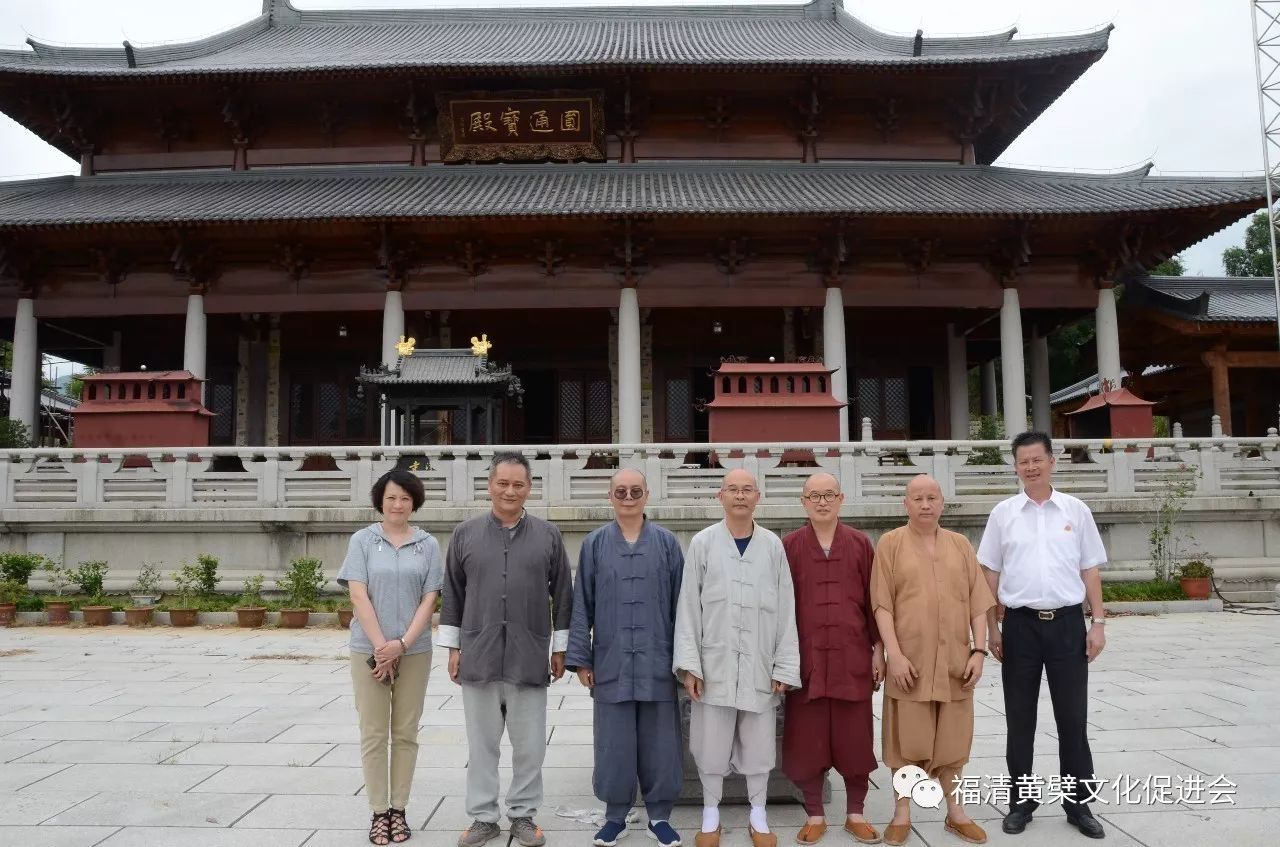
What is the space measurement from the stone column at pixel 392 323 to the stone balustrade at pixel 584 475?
12.8ft

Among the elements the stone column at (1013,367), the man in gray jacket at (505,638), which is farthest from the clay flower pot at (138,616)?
the stone column at (1013,367)

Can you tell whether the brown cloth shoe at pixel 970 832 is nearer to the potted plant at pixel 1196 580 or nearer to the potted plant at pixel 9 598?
the potted plant at pixel 1196 580

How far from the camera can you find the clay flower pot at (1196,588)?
33.9 ft

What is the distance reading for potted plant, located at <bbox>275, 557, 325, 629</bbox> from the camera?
975cm

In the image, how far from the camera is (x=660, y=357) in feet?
58.7

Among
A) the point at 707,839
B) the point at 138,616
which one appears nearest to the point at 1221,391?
the point at 707,839

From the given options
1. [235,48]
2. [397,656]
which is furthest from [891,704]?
[235,48]

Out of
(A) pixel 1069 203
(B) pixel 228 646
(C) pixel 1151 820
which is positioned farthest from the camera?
(A) pixel 1069 203

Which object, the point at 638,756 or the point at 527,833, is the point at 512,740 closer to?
the point at 527,833

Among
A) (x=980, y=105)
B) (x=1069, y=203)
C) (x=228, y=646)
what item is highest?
(x=980, y=105)

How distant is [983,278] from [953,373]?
2.97 meters

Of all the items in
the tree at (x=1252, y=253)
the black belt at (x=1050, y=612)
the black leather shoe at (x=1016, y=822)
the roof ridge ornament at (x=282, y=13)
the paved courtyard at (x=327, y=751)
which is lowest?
the paved courtyard at (x=327, y=751)

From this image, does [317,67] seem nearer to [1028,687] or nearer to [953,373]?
[953,373]

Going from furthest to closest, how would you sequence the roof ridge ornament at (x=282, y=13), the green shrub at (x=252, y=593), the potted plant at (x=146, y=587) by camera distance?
the roof ridge ornament at (x=282, y=13) < the potted plant at (x=146, y=587) < the green shrub at (x=252, y=593)
